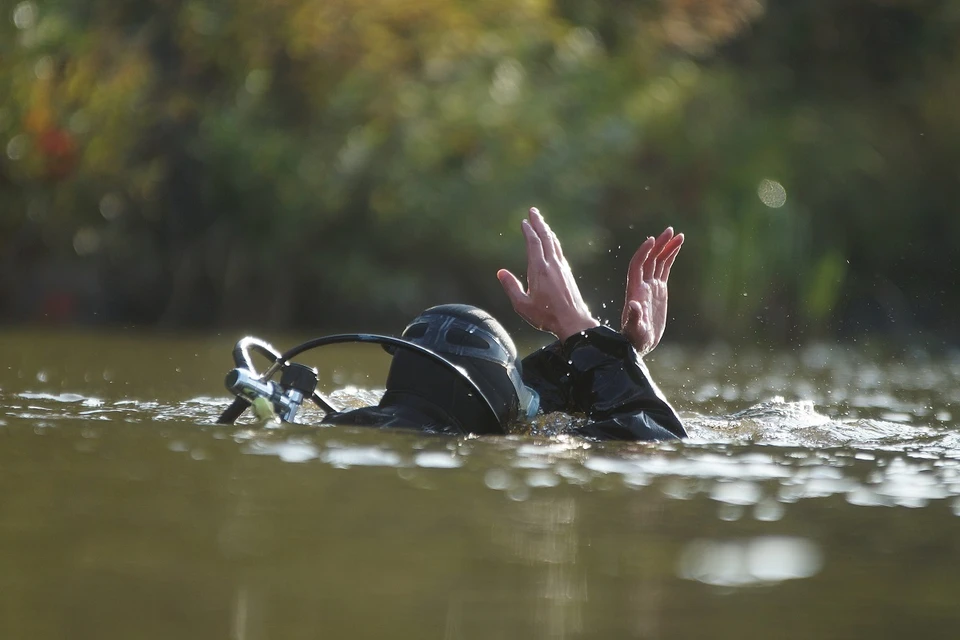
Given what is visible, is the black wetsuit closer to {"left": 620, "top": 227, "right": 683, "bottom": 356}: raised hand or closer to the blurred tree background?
{"left": 620, "top": 227, "right": 683, "bottom": 356}: raised hand

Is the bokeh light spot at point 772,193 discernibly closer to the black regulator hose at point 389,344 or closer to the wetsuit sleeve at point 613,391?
the wetsuit sleeve at point 613,391

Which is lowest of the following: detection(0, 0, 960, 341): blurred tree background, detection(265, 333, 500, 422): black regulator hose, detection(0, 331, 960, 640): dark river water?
detection(0, 331, 960, 640): dark river water

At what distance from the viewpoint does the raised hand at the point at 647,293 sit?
5.05 m

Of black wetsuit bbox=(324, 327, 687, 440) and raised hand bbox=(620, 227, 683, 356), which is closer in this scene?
black wetsuit bbox=(324, 327, 687, 440)

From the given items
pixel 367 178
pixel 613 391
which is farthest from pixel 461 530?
pixel 367 178

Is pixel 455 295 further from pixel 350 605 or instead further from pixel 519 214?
pixel 350 605

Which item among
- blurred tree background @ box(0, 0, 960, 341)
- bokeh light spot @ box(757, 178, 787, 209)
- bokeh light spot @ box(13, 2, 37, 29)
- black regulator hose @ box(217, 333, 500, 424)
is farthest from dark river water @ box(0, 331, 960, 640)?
bokeh light spot @ box(757, 178, 787, 209)

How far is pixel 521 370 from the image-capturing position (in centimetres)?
495

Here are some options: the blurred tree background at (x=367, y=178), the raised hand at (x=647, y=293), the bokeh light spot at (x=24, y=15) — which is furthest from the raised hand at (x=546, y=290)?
the bokeh light spot at (x=24, y=15)

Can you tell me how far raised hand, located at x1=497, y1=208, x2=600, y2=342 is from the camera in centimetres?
498

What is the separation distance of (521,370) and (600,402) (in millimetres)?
304

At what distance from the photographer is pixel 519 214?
13820 millimetres

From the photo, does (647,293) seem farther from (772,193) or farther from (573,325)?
(772,193)

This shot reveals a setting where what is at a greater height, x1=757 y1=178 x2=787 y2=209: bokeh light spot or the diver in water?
x1=757 y1=178 x2=787 y2=209: bokeh light spot
